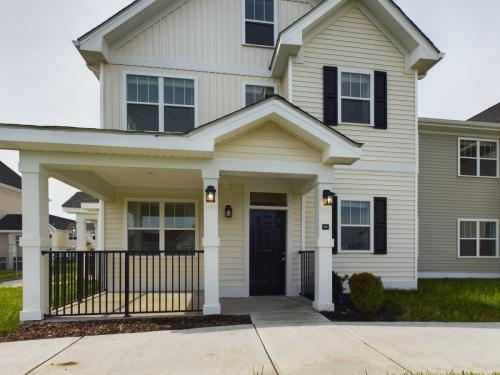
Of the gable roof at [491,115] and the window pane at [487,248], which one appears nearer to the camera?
the window pane at [487,248]

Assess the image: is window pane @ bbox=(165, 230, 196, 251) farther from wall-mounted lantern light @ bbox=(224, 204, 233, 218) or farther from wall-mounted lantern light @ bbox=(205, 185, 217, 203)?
wall-mounted lantern light @ bbox=(205, 185, 217, 203)

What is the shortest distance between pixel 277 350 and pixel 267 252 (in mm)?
3634

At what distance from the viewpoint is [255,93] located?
27.4 feet

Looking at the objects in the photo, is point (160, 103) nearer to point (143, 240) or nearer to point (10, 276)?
point (143, 240)

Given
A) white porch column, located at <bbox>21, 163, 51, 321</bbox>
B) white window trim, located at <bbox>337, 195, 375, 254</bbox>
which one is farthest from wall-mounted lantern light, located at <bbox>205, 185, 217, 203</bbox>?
white window trim, located at <bbox>337, 195, 375, 254</bbox>

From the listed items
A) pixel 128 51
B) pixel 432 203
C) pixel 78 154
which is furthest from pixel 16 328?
pixel 432 203

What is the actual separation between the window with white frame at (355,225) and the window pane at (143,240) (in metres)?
4.60

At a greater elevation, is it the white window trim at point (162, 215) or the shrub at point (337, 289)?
the white window trim at point (162, 215)

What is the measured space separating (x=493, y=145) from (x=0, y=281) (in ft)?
59.1

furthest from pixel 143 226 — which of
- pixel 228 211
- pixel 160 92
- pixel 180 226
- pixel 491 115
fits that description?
pixel 491 115

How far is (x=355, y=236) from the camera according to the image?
26.3ft

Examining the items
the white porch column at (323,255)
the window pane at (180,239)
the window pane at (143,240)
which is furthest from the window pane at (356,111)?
the window pane at (143,240)

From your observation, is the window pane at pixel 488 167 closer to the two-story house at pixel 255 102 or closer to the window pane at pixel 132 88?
the two-story house at pixel 255 102

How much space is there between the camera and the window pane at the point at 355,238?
26.2 ft
